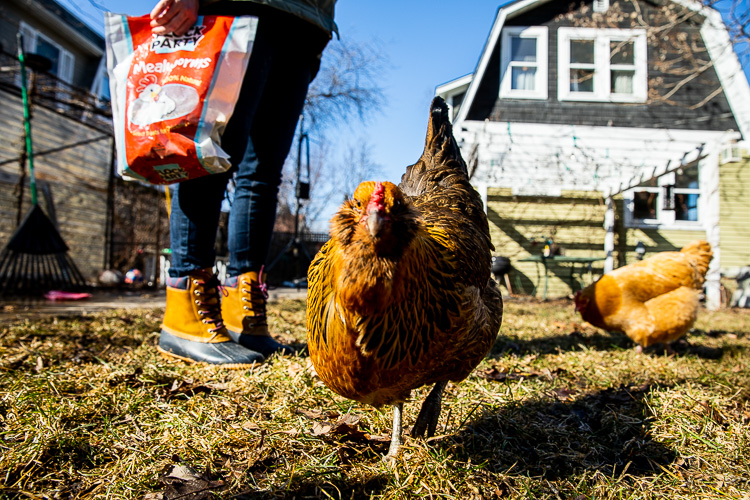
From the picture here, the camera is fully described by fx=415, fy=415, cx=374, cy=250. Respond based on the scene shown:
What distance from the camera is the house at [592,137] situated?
9523 millimetres

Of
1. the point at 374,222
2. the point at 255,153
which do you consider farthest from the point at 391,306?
the point at 255,153

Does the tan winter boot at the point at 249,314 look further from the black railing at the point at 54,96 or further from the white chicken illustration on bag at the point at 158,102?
the black railing at the point at 54,96

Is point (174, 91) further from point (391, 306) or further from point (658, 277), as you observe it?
point (658, 277)

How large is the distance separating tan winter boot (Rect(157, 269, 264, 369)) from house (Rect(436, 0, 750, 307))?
8173mm

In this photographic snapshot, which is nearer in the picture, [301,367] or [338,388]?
[338,388]

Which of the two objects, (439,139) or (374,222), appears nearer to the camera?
(374,222)

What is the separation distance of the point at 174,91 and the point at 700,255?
449 cm

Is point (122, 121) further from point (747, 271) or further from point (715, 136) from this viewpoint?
point (715, 136)

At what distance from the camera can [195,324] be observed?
7.53 feet

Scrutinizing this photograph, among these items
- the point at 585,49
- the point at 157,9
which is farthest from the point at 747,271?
the point at 157,9

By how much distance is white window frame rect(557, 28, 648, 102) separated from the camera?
9.94m

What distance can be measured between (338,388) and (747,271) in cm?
1064

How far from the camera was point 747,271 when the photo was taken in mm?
8555

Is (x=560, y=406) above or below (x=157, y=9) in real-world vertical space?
below
